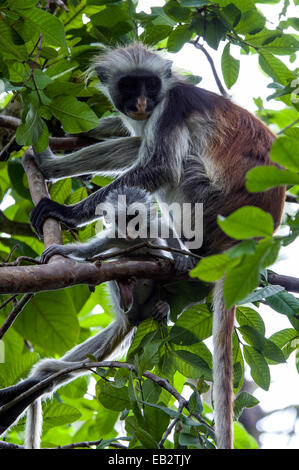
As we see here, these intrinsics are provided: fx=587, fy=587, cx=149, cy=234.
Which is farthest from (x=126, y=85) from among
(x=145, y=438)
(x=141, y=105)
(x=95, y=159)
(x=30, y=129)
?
(x=145, y=438)

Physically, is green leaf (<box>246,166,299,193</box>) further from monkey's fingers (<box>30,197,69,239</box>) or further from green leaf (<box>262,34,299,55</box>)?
monkey's fingers (<box>30,197,69,239</box>)

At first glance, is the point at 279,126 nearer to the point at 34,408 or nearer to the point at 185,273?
the point at 185,273

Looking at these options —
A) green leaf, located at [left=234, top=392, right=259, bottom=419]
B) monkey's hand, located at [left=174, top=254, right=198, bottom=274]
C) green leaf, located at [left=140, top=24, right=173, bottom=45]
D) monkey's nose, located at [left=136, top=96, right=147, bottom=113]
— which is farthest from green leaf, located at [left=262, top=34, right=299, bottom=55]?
green leaf, located at [left=234, top=392, right=259, bottom=419]

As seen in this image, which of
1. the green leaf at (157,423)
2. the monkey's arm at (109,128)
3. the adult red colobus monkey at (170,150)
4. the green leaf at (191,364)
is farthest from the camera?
the monkey's arm at (109,128)

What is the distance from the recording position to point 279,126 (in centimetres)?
488

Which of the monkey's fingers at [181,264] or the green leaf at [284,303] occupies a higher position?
the green leaf at [284,303]

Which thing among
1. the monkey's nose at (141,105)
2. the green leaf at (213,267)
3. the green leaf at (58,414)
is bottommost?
the green leaf at (58,414)

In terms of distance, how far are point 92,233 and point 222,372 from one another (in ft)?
5.57

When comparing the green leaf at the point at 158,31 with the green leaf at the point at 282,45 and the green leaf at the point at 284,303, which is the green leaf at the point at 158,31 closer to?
the green leaf at the point at 282,45

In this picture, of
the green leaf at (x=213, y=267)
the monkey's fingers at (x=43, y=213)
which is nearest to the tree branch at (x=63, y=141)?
the monkey's fingers at (x=43, y=213)

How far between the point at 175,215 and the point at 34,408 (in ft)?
5.10

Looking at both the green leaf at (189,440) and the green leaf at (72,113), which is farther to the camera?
the green leaf at (72,113)

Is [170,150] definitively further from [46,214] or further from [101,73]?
[46,214]

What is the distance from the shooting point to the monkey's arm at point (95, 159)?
13.7 feet
